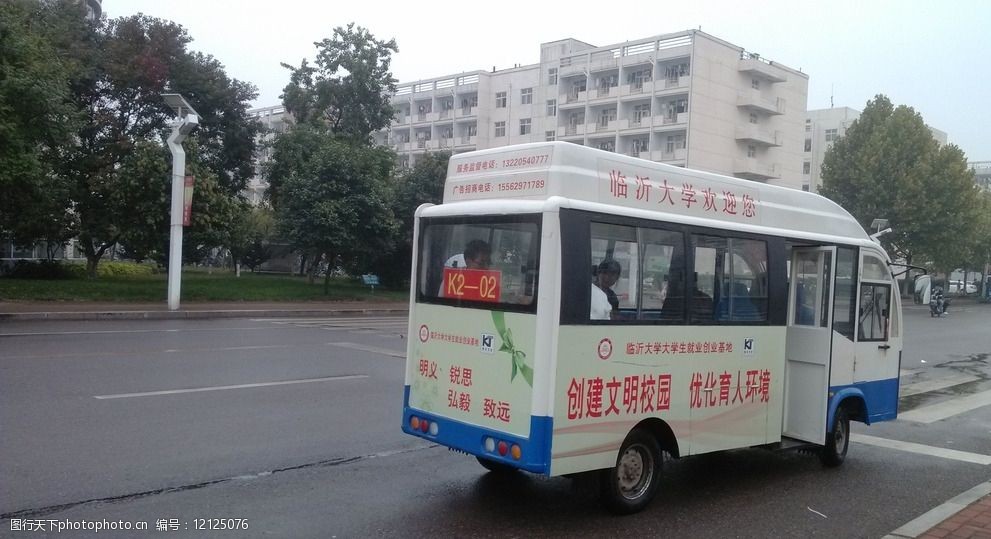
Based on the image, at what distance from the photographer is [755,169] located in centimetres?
6175

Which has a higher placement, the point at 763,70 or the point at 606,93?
the point at 763,70

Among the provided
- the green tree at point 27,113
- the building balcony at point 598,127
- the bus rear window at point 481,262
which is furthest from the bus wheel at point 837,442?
the building balcony at point 598,127

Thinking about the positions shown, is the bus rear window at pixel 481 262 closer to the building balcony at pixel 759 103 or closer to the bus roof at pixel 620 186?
the bus roof at pixel 620 186

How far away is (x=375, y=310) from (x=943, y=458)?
2175cm

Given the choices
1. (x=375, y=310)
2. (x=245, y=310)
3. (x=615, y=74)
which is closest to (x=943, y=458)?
(x=245, y=310)

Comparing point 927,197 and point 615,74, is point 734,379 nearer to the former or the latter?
point 927,197

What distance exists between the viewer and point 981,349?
21.5 metres

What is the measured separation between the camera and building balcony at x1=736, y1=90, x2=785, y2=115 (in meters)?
59.7

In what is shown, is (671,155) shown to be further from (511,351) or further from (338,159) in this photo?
(511,351)

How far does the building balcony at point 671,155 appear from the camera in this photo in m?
57.7

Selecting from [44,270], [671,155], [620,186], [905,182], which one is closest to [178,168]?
[44,270]

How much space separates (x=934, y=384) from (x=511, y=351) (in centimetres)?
1204

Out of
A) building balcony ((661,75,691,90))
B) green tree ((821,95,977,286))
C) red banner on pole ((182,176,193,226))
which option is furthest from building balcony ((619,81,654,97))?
red banner on pole ((182,176,193,226))

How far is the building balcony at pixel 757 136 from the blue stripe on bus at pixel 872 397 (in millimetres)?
54990
